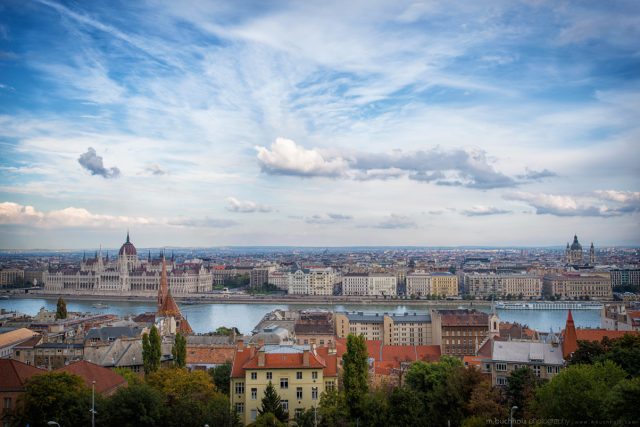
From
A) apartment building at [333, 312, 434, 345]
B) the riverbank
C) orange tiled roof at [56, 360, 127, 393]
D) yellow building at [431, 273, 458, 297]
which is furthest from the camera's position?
yellow building at [431, 273, 458, 297]

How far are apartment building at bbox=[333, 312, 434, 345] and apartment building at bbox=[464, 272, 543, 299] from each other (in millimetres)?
33025

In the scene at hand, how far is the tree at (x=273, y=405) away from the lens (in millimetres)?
11070

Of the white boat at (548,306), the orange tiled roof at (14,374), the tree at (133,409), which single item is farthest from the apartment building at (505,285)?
the tree at (133,409)

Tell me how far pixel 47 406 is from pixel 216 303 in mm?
44897

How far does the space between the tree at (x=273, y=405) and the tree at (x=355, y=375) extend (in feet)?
3.63

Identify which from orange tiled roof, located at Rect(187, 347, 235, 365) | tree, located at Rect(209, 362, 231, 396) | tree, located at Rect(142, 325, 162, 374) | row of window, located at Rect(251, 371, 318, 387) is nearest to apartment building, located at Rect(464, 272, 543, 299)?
orange tiled roof, located at Rect(187, 347, 235, 365)

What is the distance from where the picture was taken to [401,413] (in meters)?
10.4

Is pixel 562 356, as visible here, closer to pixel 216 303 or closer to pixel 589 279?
pixel 216 303

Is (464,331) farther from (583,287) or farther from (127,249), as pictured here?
(127,249)

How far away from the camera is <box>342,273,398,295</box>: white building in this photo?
2495 inches

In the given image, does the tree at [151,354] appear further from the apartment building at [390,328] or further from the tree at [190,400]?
the apartment building at [390,328]

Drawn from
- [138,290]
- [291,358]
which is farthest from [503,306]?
[291,358]

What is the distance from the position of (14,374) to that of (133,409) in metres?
2.60

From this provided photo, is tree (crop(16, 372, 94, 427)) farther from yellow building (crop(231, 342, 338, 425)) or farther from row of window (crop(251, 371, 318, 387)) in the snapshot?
row of window (crop(251, 371, 318, 387))
